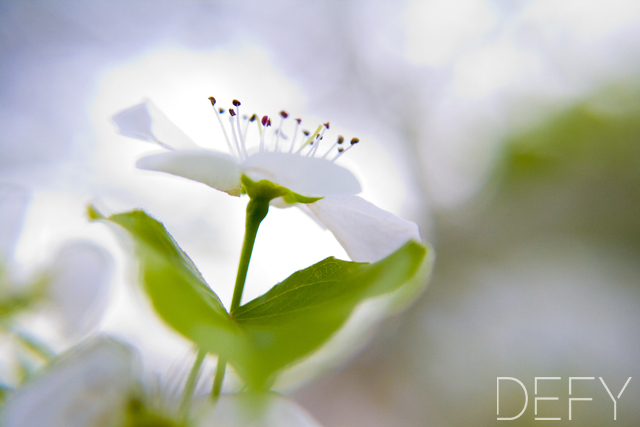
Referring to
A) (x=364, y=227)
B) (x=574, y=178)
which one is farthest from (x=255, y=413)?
(x=574, y=178)

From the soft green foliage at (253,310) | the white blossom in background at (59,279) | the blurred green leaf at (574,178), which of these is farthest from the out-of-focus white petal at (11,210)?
the blurred green leaf at (574,178)

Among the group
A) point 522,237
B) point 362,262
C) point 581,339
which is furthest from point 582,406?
point 362,262

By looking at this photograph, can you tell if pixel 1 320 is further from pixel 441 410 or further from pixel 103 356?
pixel 441 410

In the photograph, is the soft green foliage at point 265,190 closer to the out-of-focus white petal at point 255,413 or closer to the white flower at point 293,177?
the white flower at point 293,177

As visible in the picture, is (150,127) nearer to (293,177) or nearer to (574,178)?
(293,177)

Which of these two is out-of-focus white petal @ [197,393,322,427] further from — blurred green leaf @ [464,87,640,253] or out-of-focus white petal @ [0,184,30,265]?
blurred green leaf @ [464,87,640,253]

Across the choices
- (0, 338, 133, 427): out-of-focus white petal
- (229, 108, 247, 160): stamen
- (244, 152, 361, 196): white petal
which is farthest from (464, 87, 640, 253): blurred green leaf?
(0, 338, 133, 427): out-of-focus white petal
